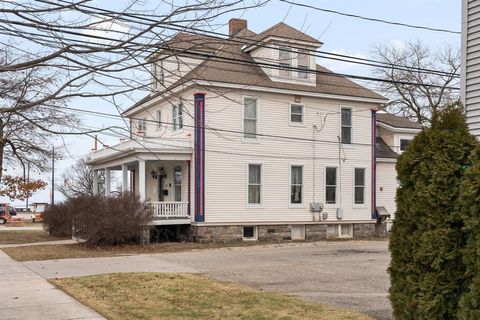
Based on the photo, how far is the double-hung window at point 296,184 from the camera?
24219 millimetres

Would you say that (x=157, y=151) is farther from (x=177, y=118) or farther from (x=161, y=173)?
(x=161, y=173)

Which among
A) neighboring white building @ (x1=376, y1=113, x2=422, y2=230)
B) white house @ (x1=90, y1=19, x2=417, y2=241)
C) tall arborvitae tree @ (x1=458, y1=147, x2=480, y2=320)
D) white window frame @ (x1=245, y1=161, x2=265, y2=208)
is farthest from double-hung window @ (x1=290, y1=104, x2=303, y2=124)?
tall arborvitae tree @ (x1=458, y1=147, x2=480, y2=320)

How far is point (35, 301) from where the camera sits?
29.7 ft

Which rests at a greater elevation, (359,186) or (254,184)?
(254,184)

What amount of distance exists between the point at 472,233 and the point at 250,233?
18.2 meters

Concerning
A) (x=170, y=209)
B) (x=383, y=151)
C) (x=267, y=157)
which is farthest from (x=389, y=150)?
(x=170, y=209)

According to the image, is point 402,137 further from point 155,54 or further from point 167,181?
point 155,54

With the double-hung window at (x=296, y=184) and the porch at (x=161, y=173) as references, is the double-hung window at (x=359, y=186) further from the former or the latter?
the porch at (x=161, y=173)

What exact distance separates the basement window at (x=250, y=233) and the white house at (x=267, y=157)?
0.14 feet

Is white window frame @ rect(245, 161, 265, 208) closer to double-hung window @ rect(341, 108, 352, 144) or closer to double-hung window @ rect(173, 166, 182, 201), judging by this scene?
double-hung window @ rect(173, 166, 182, 201)

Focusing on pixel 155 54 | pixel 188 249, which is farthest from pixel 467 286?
pixel 188 249

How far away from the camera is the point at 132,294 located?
9664 mm

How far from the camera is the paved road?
33.1 ft

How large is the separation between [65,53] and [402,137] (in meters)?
26.1
